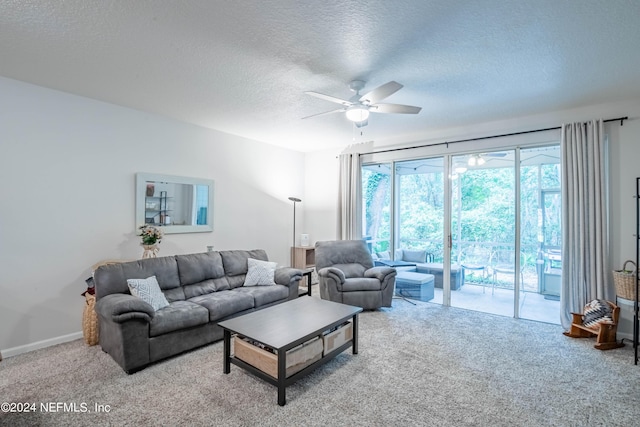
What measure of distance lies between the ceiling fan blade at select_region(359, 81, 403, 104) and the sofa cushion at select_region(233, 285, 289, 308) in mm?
2555

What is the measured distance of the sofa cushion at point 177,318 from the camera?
283 centimetres

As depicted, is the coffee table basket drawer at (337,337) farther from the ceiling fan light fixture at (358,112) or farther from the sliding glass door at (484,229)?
the sliding glass door at (484,229)

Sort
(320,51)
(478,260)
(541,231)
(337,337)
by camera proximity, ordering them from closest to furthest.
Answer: (320,51), (337,337), (541,231), (478,260)

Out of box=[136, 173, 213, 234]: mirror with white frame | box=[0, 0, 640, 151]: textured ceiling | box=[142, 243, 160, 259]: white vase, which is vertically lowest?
box=[142, 243, 160, 259]: white vase

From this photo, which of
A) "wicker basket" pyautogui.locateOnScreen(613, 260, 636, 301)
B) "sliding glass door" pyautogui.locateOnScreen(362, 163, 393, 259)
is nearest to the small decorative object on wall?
"sliding glass door" pyautogui.locateOnScreen(362, 163, 393, 259)

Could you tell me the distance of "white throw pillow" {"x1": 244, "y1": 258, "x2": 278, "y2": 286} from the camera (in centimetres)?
421

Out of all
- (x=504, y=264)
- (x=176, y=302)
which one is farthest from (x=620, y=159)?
(x=176, y=302)

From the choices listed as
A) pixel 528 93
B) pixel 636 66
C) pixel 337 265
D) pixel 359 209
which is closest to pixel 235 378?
pixel 337 265

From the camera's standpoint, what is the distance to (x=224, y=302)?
339 centimetres

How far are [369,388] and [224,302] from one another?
177 cm

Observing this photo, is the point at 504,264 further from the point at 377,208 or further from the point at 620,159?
the point at 377,208

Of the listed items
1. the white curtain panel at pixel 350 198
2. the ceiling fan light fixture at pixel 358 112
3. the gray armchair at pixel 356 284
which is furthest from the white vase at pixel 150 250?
the white curtain panel at pixel 350 198

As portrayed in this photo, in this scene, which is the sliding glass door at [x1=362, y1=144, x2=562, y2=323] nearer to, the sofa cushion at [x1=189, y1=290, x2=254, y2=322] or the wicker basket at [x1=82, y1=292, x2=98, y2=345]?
the sofa cushion at [x1=189, y1=290, x2=254, y2=322]

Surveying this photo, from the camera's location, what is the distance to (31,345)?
10.3 feet
